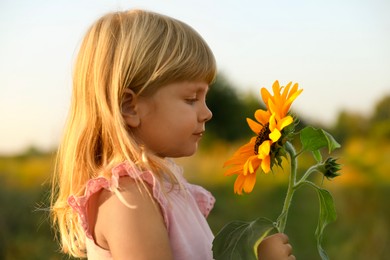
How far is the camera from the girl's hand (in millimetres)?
1533

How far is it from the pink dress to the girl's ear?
0.10 meters

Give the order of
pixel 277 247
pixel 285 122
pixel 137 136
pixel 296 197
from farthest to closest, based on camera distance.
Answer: pixel 296 197 < pixel 137 136 < pixel 277 247 < pixel 285 122

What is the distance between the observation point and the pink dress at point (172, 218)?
1593mm

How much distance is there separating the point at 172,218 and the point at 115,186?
0.50 ft

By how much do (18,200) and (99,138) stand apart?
3047mm

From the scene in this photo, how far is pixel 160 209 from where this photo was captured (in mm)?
1600

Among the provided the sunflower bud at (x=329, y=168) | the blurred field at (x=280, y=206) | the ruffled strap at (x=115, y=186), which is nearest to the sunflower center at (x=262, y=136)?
the sunflower bud at (x=329, y=168)

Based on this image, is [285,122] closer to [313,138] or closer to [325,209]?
[313,138]

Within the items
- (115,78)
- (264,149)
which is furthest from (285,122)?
(115,78)

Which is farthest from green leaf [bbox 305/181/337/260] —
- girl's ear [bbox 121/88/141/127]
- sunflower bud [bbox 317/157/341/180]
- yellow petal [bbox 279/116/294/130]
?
girl's ear [bbox 121/88/141/127]

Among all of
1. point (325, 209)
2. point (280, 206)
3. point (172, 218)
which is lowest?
point (280, 206)

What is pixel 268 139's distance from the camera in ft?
4.99

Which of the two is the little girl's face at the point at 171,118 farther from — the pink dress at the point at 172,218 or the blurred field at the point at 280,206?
the blurred field at the point at 280,206

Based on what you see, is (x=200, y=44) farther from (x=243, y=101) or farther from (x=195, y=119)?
(x=243, y=101)
